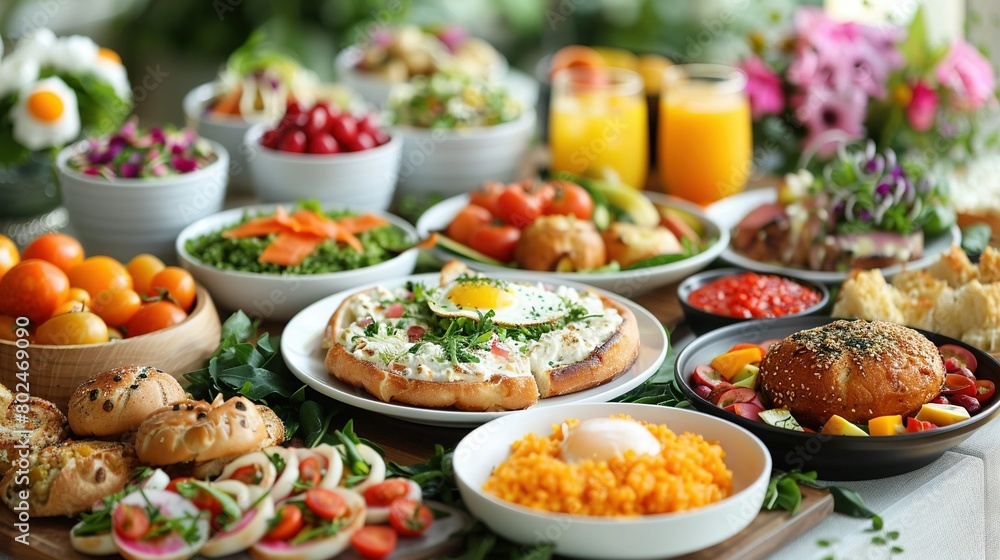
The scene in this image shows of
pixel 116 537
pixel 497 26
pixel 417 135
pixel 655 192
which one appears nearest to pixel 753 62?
pixel 655 192

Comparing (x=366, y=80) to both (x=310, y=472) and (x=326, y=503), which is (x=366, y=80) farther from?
(x=326, y=503)

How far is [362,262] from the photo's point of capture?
3.04 metres

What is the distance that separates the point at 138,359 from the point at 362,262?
785mm

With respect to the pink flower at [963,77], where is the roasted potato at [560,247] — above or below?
below

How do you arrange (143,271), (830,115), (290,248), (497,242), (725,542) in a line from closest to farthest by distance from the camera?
1. (725,542)
2. (143,271)
3. (290,248)
4. (497,242)
5. (830,115)

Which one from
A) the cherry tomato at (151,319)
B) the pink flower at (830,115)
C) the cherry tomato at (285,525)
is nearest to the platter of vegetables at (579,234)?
the pink flower at (830,115)

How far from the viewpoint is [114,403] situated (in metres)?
2.16

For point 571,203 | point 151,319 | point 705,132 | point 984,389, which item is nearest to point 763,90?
point 705,132

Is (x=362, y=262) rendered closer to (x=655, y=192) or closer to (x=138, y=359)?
(x=138, y=359)

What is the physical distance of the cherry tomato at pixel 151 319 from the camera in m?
2.56

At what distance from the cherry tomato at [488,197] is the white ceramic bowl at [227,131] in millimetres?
985

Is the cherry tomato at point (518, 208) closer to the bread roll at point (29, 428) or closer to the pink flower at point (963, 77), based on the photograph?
the bread roll at point (29, 428)

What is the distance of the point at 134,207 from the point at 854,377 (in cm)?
219

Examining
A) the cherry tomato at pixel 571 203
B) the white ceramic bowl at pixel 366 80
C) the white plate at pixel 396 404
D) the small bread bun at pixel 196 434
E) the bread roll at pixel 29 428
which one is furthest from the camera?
the white ceramic bowl at pixel 366 80
